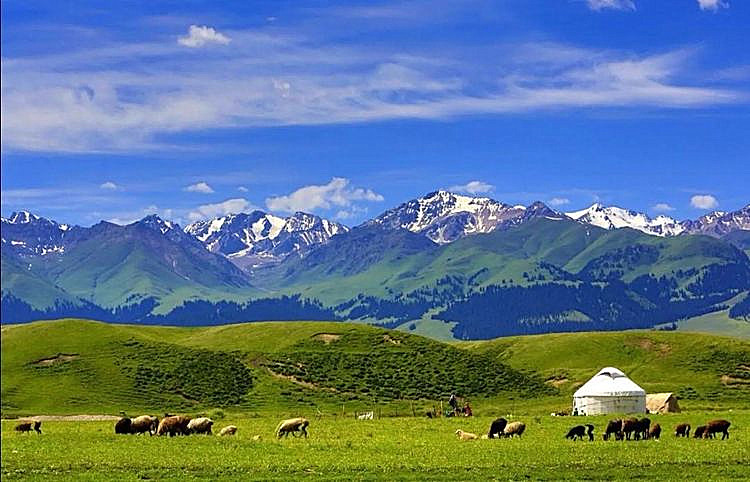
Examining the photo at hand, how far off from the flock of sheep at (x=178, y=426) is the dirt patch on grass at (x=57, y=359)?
3612 inches

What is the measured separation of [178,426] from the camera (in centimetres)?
5797

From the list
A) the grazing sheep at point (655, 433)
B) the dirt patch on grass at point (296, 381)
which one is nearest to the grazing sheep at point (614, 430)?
the grazing sheep at point (655, 433)

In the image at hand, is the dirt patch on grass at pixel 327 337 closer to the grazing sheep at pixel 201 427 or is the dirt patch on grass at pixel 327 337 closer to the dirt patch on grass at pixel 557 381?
the dirt patch on grass at pixel 557 381

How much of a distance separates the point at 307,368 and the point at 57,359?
38877mm

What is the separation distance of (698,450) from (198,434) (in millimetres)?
29789

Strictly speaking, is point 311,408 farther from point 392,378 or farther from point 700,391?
point 700,391

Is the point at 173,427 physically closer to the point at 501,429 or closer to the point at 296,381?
the point at 501,429

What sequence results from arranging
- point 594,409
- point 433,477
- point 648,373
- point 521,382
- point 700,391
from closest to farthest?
point 433,477
point 594,409
point 700,391
point 521,382
point 648,373

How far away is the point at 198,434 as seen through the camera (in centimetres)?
5872

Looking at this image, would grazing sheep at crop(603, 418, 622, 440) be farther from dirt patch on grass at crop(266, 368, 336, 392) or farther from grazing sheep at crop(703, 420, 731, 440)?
dirt patch on grass at crop(266, 368, 336, 392)

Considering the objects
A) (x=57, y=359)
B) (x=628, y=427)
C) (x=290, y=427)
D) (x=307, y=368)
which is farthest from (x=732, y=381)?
(x=290, y=427)

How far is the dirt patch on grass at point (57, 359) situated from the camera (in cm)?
14436

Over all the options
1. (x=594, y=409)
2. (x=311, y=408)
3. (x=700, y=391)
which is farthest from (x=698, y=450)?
(x=700, y=391)

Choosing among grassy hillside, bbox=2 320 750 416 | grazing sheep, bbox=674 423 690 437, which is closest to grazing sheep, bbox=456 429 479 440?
grazing sheep, bbox=674 423 690 437
